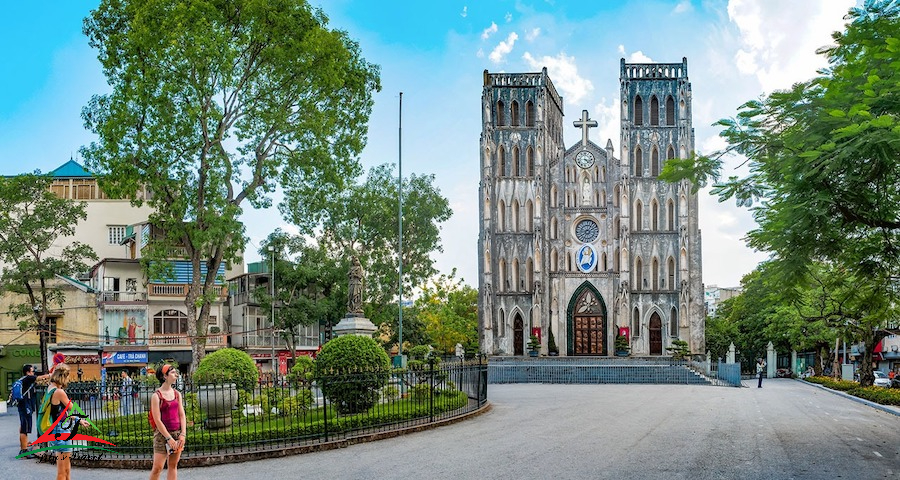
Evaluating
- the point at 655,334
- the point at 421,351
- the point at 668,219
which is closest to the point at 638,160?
the point at 668,219

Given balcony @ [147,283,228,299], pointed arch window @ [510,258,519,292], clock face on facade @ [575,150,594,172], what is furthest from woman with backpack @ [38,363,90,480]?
clock face on facade @ [575,150,594,172]

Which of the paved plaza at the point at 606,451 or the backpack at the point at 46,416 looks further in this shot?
the paved plaza at the point at 606,451

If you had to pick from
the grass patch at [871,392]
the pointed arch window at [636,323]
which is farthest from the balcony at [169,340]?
the grass patch at [871,392]

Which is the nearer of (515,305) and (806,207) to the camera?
(806,207)

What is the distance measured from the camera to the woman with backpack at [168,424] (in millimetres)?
10219

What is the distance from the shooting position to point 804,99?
14.8 m

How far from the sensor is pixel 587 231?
60.8 metres

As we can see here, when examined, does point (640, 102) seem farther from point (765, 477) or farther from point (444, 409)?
point (765, 477)

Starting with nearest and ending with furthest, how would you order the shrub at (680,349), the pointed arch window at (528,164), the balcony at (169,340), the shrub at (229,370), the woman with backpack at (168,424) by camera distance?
the woman with backpack at (168,424) < the shrub at (229,370) < the balcony at (169,340) < the shrub at (680,349) < the pointed arch window at (528,164)

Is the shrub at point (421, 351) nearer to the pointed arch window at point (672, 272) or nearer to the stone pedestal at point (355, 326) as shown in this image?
the stone pedestal at point (355, 326)

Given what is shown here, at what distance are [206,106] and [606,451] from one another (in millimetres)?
17871

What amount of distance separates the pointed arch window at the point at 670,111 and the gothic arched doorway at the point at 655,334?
42.2ft

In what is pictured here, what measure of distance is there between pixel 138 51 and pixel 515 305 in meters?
37.5

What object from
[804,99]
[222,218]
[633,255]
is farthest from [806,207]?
[633,255]
